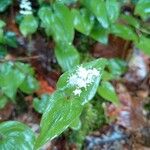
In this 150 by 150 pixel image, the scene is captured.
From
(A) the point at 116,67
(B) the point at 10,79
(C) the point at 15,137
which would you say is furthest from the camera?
(A) the point at 116,67

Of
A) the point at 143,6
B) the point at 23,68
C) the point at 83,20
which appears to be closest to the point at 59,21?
the point at 83,20

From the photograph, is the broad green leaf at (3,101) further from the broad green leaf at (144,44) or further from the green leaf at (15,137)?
the broad green leaf at (144,44)

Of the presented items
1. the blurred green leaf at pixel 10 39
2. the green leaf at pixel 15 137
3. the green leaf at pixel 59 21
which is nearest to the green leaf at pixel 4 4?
the blurred green leaf at pixel 10 39

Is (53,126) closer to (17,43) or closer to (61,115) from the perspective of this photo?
A: (61,115)

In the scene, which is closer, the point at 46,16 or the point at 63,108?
the point at 63,108

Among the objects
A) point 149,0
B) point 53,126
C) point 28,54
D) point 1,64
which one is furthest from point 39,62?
point 53,126

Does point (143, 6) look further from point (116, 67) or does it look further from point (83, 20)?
point (116, 67)
